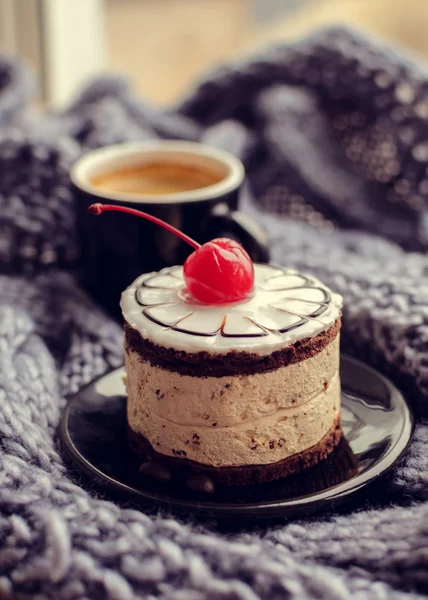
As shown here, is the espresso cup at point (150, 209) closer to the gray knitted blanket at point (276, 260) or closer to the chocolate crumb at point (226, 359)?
the gray knitted blanket at point (276, 260)

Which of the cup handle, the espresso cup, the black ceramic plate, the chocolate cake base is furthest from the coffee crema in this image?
the chocolate cake base

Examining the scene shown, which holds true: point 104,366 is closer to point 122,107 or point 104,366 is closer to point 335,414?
point 335,414

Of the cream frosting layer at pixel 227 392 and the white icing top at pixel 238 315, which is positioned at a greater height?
the white icing top at pixel 238 315

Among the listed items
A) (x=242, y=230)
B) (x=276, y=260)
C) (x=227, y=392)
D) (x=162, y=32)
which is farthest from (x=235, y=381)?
(x=162, y=32)

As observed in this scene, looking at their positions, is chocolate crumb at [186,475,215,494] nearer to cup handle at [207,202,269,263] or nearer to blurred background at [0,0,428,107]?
cup handle at [207,202,269,263]

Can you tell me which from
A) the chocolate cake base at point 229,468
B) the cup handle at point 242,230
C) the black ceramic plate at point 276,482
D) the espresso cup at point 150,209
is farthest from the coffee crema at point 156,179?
the chocolate cake base at point 229,468

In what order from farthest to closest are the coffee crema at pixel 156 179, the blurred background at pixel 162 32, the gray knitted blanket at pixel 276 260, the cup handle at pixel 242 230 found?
the blurred background at pixel 162 32, the coffee crema at pixel 156 179, the cup handle at pixel 242 230, the gray knitted blanket at pixel 276 260

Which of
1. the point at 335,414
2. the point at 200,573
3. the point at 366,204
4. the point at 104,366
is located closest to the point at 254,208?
the point at 366,204
